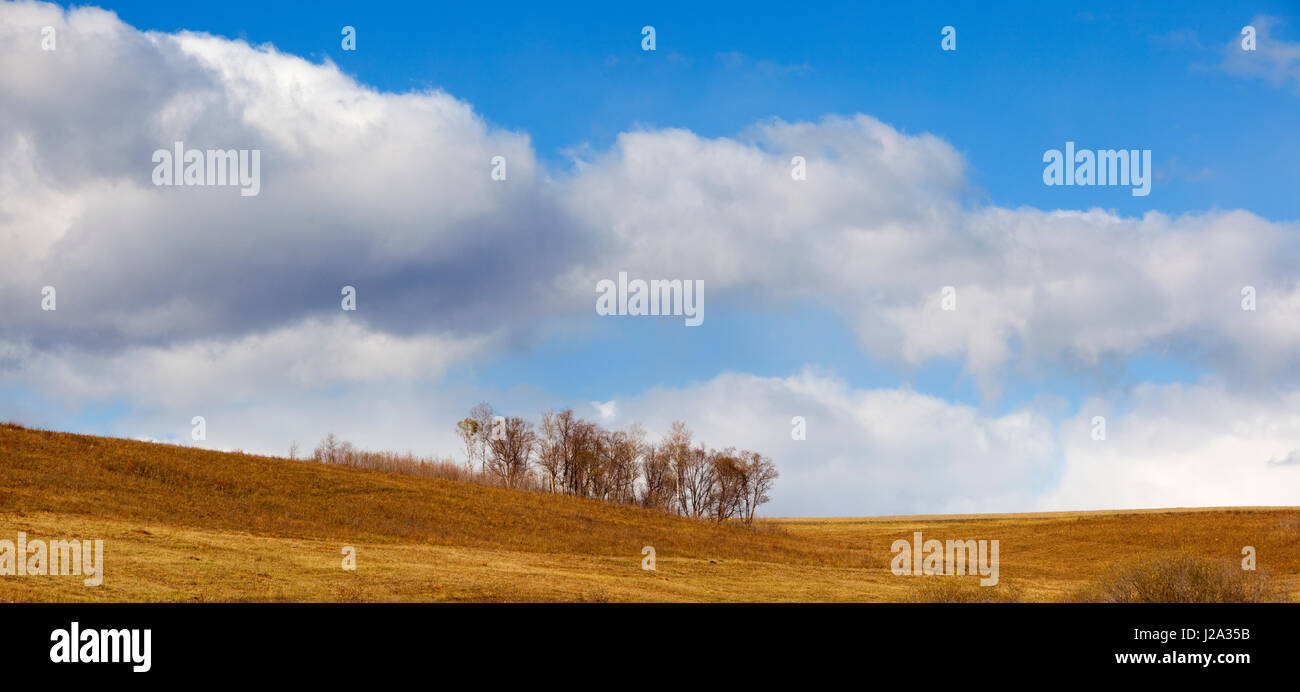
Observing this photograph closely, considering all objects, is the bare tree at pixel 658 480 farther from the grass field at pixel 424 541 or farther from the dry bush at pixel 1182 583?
the dry bush at pixel 1182 583

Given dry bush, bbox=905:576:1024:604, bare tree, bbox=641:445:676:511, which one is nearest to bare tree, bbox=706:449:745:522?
bare tree, bbox=641:445:676:511

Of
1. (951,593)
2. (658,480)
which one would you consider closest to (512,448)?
(658,480)

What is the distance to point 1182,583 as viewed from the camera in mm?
29609

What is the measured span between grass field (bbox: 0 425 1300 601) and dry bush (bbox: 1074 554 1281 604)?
1.46 metres

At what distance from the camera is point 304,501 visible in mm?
72938

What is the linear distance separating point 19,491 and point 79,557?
83.0 feet

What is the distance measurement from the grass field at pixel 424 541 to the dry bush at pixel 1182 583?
57.7 inches

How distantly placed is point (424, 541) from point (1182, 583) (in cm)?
4588

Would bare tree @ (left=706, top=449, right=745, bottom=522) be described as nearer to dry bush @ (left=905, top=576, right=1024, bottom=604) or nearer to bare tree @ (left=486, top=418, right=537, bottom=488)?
bare tree @ (left=486, top=418, right=537, bottom=488)

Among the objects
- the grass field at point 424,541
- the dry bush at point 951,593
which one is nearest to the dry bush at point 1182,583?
the grass field at point 424,541

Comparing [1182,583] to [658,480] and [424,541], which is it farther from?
[658,480]
